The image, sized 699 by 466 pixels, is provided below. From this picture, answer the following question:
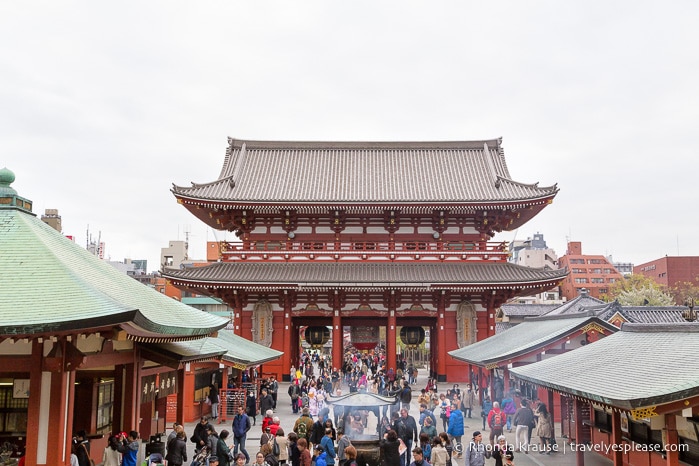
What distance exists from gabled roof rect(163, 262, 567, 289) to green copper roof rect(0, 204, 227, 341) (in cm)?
1804

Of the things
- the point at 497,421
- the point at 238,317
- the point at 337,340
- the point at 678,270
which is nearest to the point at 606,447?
the point at 497,421

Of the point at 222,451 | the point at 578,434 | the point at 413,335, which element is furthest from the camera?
the point at 413,335

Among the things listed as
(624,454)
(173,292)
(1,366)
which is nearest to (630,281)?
(173,292)

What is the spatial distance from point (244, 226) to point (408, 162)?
13.1 metres

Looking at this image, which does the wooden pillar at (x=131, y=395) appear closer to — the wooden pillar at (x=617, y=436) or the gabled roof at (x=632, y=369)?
the gabled roof at (x=632, y=369)

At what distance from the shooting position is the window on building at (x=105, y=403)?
15.4 m

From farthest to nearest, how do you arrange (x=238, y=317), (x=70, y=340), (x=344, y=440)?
1. (x=238, y=317)
2. (x=344, y=440)
3. (x=70, y=340)

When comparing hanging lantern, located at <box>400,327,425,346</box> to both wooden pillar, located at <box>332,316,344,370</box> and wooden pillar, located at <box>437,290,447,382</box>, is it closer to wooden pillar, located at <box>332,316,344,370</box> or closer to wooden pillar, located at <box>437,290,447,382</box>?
wooden pillar, located at <box>437,290,447,382</box>

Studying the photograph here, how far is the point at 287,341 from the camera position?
35.8m

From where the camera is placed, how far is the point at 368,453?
14930mm

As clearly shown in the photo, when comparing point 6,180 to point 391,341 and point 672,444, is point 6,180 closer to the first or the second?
point 672,444

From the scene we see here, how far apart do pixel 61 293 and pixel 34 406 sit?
87.1 inches

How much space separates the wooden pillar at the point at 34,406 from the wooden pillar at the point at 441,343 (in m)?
26.1

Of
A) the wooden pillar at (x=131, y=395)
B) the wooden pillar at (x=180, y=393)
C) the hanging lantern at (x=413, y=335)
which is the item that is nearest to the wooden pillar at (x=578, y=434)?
the wooden pillar at (x=180, y=393)
